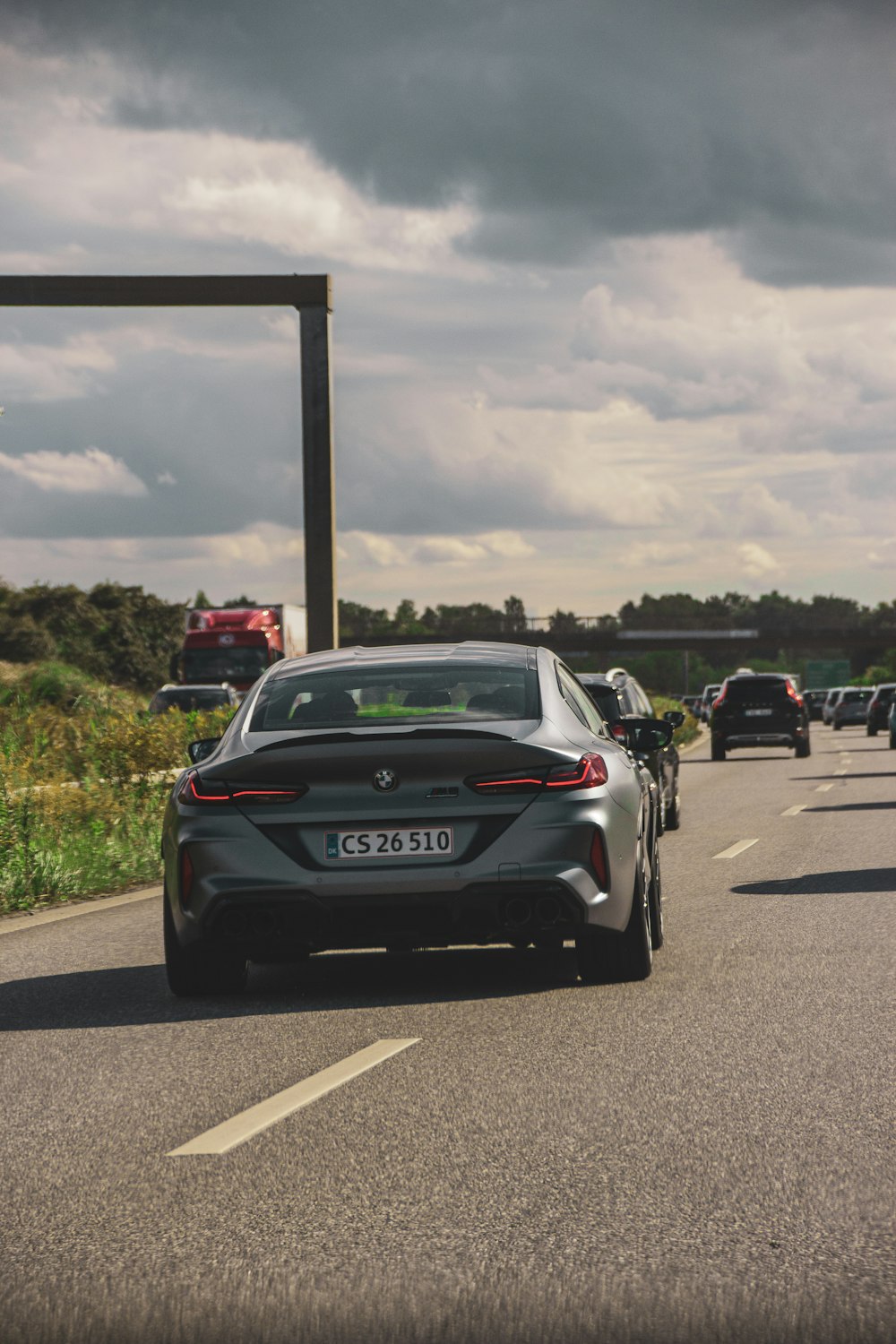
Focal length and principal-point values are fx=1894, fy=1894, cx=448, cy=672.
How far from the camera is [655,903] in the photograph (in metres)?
9.33

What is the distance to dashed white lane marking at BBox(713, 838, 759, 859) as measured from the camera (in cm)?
1562

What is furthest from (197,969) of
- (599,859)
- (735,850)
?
(735,850)

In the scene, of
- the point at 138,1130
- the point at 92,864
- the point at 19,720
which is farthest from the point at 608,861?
the point at 19,720

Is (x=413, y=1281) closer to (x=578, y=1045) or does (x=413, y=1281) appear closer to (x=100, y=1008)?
(x=578, y=1045)

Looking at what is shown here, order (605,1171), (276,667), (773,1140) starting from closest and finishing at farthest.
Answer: (605,1171) → (773,1140) → (276,667)

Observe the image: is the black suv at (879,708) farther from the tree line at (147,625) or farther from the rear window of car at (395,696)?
the rear window of car at (395,696)

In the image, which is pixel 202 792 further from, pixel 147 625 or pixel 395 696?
pixel 147 625

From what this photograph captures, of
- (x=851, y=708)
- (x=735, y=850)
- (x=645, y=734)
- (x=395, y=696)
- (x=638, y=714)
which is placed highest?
(x=395, y=696)

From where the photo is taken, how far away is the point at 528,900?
25.7 ft

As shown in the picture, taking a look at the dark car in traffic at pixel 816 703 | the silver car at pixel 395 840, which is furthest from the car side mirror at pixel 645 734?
the dark car in traffic at pixel 816 703

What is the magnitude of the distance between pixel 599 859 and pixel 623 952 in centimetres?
65

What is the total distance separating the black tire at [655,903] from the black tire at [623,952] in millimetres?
593

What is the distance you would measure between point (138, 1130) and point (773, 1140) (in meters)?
1.90

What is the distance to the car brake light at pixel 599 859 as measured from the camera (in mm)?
7932
